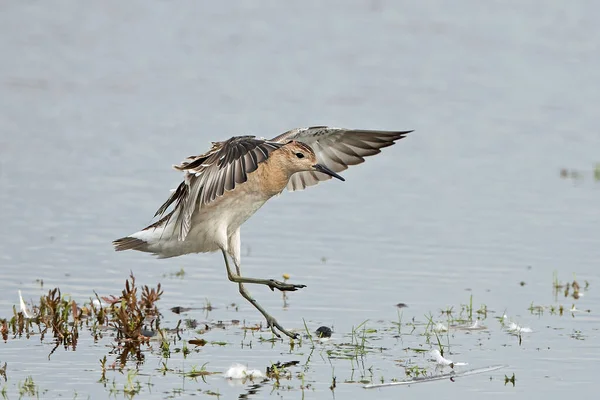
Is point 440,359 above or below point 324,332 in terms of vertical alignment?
below

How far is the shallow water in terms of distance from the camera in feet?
28.2

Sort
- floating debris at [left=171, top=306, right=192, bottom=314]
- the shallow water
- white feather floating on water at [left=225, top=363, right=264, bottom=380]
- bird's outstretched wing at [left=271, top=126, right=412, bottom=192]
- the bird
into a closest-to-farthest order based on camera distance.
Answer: white feather floating on water at [left=225, top=363, right=264, bottom=380] < the bird < the shallow water < floating debris at [left=171, top=306, right=192, bottom=314] < bird's outstretched wing at [left=271, top=126, right=412, bottom=192]

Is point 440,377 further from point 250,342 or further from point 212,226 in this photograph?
point 212,226

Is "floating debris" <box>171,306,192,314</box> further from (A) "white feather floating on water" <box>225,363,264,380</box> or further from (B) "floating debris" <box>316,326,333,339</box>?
(A) "white feather floating on water" <box>225,363,264,380</box>

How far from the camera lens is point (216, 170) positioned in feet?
27.4

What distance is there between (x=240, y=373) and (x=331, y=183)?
600 cm

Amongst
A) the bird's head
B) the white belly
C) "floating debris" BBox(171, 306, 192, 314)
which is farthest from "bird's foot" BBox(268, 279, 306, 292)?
the bird's head

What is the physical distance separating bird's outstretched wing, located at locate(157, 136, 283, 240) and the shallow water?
2.98 feet

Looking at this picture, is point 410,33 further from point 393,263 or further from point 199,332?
point 199,332

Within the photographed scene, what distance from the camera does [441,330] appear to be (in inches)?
352

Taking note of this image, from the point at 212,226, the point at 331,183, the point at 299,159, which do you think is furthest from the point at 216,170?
the point at 331,183

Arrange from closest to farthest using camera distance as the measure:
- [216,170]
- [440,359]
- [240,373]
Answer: [240,373], [440,359], [216,170]

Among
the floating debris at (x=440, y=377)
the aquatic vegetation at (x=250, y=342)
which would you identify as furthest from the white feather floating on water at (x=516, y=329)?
the floating debris at (x=440, y=377)

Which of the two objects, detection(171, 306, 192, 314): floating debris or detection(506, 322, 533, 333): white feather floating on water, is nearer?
detection(506, 322, 533, 333): white feather floating on water
